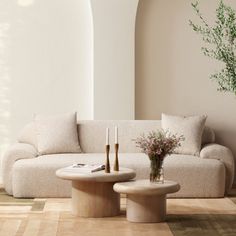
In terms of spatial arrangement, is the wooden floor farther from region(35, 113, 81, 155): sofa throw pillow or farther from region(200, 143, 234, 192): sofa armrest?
region(35, 113, 81, 155): sofa throw pillow

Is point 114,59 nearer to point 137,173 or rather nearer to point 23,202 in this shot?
point 137,173

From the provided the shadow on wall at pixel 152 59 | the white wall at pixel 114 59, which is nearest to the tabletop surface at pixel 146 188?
the white wall at pixel 114 59

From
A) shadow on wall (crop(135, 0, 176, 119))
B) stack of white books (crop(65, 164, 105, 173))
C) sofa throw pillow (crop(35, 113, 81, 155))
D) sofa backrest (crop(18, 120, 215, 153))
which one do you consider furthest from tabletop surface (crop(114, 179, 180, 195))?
shadow on wall (crop(135, 0, 176, 119))

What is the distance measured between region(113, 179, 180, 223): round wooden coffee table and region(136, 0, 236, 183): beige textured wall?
2846mm

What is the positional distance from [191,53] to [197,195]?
2.13 m

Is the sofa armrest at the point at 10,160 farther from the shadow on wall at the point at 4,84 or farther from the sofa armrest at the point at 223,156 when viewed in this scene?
the sofa armrest at the point at 223,156

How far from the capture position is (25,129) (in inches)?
361

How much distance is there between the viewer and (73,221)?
22.6 feet

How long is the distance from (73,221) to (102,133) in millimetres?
2381

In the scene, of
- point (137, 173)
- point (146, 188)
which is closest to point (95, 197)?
point (146, 188)

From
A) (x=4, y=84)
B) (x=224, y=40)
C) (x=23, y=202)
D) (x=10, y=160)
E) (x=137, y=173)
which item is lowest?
(x=23, y=202)

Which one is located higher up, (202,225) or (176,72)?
(176,72)

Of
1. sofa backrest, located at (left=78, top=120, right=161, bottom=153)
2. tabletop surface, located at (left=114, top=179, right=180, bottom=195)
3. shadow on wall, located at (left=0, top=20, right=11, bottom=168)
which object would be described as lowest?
tabletop surface, located at (left=114, top=179, right=180, bottom=195)

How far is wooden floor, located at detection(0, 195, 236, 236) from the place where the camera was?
6335 millimetres
